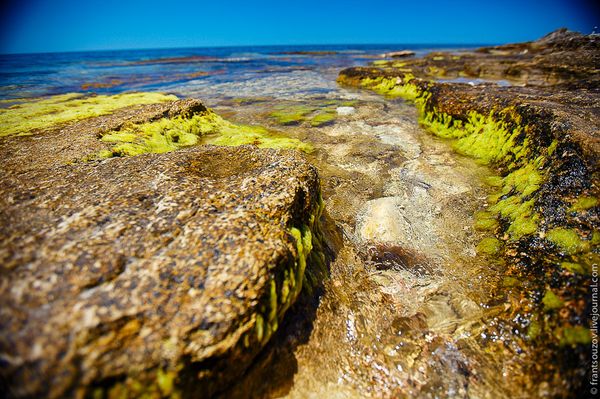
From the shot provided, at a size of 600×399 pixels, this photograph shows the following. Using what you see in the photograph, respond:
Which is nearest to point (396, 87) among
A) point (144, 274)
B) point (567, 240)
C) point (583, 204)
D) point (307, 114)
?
point (307, 114)

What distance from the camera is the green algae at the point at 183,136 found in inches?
289

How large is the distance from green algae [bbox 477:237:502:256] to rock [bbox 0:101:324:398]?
297 cm

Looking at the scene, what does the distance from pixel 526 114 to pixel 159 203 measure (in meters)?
9.29

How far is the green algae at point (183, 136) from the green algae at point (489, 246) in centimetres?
581

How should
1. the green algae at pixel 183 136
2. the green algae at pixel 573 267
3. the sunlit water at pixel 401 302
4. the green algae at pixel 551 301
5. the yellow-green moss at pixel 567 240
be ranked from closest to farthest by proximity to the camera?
the sunlit water at pixel 401 302 < the green algae at pixel 551 301 < the green algae at pixel 573 267 < the yellow-green moss at pixel 567 240 < the green algae at pixel 183 136

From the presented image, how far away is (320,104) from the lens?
15.8m

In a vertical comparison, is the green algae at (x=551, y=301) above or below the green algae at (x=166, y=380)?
below

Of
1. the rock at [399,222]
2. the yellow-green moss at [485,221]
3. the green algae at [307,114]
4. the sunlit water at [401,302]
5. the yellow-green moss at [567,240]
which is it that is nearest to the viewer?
the sunlit water at [401,302]

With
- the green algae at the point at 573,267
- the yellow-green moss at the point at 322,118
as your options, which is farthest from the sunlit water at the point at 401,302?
the yellow-green moss at the point at 322,118

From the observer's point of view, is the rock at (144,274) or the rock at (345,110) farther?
the rock at (345,110)

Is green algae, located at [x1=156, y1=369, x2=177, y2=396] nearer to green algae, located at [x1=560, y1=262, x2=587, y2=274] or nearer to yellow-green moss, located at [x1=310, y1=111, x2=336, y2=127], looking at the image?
green algae, located at [x1=560, y1=262, x2=587, y2=274]

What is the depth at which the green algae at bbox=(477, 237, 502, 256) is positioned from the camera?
4.98m

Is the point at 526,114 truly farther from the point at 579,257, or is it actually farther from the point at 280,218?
the point at 280,218

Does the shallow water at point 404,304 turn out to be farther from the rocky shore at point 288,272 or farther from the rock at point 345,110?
the rock at point 345,110
